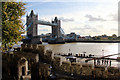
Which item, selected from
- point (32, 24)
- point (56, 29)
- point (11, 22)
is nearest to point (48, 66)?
point (11, 22)

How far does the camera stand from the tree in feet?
37.5

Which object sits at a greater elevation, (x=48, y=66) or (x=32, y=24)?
(x=32, y=24)

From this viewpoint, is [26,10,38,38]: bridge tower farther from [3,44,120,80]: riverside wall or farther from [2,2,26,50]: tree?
[2,2,26,50]: tree

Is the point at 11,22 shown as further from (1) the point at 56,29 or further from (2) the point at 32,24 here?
(1) the point at 56,29

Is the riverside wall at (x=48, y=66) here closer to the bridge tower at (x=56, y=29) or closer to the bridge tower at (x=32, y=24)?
the bridge tower at (x=32, y=24)

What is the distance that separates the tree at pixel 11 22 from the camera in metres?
11.4

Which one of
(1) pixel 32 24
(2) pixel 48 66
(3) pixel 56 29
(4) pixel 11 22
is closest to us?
(4) pixel 11 22

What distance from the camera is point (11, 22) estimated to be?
11391 millimetres

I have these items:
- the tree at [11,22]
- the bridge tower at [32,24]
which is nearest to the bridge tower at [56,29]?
the bridge tower at [32,24]

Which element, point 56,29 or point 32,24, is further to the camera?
point 56,29

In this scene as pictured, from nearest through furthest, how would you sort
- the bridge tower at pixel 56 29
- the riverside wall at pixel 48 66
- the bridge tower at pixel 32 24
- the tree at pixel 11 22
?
the tree at pixel 11 22, the riverside wall at pixel 48 66, the bridge tower at pixel 32 24, the bridge tower at pixel 56 29

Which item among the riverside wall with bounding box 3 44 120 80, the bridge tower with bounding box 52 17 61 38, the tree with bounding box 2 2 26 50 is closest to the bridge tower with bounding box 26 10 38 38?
the bridge tower with bounding box 52 17 61 38

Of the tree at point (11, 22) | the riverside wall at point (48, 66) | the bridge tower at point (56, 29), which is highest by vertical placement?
the bridge tower at point (56, 29)

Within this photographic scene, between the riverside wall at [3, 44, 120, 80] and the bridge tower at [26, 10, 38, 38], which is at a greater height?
the bridge tower at [26, 10, 38, 38]
